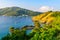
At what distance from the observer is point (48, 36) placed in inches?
655

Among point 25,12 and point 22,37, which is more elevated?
point 22,37

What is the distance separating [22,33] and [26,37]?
0.56 metres

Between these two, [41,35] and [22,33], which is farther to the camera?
[22,33]

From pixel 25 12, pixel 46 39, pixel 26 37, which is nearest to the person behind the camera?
pixel 46 39

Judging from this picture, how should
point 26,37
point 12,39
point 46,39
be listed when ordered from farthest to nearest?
point 26,37 → point 12,39 → point 46,39

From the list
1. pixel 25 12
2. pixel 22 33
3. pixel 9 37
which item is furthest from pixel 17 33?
pixel 25 12

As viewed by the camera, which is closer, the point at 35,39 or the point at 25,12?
the point at 35,39

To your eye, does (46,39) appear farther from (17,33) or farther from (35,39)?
(17,33)

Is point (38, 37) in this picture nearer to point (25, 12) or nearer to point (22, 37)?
point (22, 37)

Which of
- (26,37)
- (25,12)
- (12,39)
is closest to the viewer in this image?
(12,39)

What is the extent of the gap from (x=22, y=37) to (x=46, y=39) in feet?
9.24

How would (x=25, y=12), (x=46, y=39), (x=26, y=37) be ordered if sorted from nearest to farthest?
(x=46, y=39), (x=26, y=37), (x=25, y=12)

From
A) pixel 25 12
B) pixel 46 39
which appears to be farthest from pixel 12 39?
pixel 25 12

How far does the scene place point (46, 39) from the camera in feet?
52.6
